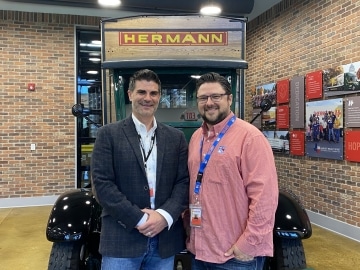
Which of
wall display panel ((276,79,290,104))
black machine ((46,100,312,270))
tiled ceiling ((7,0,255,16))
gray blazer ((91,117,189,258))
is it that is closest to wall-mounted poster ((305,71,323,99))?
wall display panel ((276,79,290,104))

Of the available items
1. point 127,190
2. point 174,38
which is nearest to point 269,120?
point 174,38

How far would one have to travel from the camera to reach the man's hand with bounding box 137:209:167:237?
1927 millimetres

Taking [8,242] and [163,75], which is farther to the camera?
[8,242]

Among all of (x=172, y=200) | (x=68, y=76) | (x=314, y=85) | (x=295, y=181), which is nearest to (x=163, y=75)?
(x=172, y=200)

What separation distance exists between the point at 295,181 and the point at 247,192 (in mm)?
5074

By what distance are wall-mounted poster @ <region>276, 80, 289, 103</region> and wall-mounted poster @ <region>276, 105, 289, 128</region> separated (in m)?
0.13

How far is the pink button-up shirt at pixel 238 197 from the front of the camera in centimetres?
184

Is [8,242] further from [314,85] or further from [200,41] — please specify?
[314,85]

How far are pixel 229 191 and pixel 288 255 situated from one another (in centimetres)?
131

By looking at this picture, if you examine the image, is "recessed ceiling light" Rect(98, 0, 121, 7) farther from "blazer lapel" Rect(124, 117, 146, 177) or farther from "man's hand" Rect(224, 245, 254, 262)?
"man's hand" Rect(224, 245, 254, 262)

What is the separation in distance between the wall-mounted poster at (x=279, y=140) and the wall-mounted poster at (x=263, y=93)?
0.63 metres

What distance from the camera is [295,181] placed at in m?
6.63

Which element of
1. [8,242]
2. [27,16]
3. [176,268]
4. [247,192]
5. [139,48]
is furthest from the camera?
[27,16]

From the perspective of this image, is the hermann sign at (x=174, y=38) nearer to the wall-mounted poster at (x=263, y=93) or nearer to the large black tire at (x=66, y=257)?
the large black tire at (x=66, y=257)
